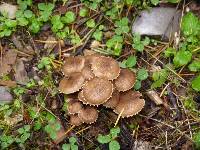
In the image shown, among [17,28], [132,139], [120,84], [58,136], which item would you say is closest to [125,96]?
[120,84]

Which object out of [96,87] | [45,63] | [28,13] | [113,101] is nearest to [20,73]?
[45,63]

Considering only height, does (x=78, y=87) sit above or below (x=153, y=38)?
below

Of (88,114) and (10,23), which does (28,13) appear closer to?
(10,23)

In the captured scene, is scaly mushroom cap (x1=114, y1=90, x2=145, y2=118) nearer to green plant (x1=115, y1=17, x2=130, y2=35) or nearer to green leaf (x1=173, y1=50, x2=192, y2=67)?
green leaf (x1=173, y1=50, x2=192, y2=67)

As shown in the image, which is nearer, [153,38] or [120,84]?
[120,84]

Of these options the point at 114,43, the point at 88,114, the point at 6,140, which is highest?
the point at 114,43

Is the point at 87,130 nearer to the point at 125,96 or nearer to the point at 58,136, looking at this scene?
the point at 58,136
